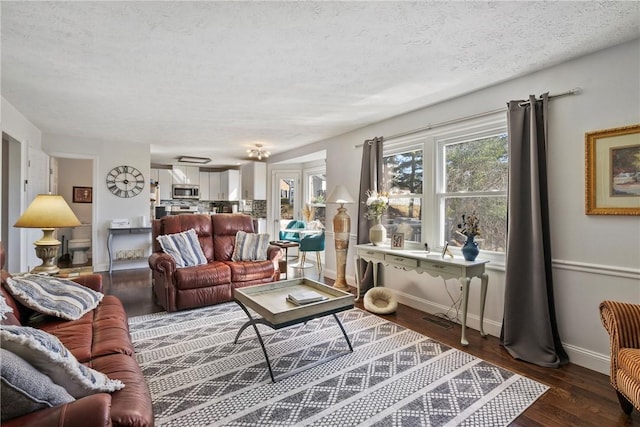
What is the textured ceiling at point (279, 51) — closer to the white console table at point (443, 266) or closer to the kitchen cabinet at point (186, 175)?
the white console table at point (443, 266)

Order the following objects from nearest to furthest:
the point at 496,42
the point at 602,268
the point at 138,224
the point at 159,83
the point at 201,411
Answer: the point at 201,411
the point at 496,42
the point at 602,268
the point at 159,83
the point at 138,224

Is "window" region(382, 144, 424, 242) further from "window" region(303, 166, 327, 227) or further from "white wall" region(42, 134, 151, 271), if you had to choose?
"white wall" region(42, 134, 151, 271)

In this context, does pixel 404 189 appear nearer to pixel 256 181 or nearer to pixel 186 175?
pixel 256 181

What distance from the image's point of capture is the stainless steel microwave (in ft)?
25.9

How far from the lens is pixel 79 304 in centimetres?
219

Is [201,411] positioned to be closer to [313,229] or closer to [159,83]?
[159,83]

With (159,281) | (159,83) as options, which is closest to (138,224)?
(159,281)

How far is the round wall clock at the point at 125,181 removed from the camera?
18.5 feet

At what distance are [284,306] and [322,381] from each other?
576 millimetres

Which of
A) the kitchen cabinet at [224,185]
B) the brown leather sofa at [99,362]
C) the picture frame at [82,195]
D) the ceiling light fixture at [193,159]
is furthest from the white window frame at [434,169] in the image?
the picture frame at [82,195]

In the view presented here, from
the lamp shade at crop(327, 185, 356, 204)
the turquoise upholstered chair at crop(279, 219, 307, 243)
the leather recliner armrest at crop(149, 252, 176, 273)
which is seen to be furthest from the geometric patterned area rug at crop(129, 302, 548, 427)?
the turquoise upholstered chair at crop(279, 219, 307, 243)

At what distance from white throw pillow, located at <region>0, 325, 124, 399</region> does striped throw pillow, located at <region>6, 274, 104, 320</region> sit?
3.39 feet

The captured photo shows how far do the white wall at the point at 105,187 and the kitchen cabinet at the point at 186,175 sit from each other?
213cm

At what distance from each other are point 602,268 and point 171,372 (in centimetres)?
318
